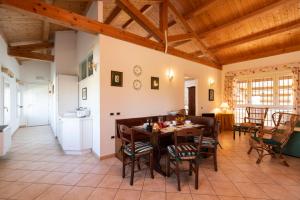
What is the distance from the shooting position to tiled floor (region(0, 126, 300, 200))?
2078 mm

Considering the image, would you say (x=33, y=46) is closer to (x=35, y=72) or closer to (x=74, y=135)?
(x=35, y=72)

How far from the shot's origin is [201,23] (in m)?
5.11

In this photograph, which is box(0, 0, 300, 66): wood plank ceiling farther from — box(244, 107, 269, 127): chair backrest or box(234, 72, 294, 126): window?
box(244, 107, 269, 127): chair backrest

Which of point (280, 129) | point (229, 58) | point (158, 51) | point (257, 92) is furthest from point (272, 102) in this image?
point (158, 51)

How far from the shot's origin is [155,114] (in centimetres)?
439

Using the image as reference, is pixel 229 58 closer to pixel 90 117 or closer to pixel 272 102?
pixel 272 102

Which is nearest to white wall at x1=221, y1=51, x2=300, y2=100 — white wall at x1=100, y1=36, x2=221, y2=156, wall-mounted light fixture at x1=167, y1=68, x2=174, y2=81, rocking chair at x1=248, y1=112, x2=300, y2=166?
white wall at x1=100, y1=36, x2=221, y2=156

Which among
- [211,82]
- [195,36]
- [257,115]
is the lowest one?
[257,115]

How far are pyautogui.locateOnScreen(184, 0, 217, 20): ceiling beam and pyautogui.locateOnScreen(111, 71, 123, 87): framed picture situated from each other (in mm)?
2893

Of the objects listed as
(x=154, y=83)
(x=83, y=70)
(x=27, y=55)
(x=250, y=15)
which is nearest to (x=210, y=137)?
(x=154, y=83)

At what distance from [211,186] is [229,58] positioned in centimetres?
579

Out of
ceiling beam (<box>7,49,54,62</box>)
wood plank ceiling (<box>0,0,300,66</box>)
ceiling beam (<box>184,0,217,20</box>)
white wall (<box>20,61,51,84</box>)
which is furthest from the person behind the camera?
white wall (<box>20,61,51,84</box>)

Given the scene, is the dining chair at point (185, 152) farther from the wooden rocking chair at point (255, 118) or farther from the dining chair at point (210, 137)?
the wooden rocking chair at point (255, 118)

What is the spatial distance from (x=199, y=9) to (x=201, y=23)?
778 mm
